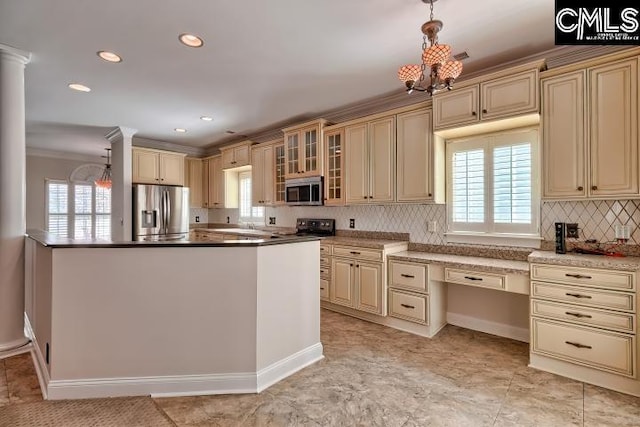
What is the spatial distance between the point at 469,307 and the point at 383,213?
1478 millimetres

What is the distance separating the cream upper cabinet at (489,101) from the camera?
269cm

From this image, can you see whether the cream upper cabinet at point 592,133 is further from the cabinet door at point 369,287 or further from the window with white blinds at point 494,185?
the cabinet door at point 369,287

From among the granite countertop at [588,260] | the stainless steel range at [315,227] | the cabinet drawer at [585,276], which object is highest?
the stainless steel range at [315,227]

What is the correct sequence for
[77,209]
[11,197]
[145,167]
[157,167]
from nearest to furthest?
1. [11,197]
2. [145,167]
3. [157,167]
4. [77,209]

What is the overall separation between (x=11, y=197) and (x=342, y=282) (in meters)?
3.29

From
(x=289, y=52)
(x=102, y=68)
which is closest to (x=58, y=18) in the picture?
(x=102, y=68)

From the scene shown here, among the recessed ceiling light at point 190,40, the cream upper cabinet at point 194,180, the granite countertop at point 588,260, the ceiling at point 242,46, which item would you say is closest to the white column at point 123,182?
the ceiling at point 242,46

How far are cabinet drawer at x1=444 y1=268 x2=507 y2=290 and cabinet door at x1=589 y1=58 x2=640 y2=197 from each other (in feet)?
3.19

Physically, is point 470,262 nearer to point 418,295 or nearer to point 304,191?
point 418,295

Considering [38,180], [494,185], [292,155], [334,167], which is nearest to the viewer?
[494,185]

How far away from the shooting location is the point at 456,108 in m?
3.09

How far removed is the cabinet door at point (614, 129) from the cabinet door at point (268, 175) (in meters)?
3.96

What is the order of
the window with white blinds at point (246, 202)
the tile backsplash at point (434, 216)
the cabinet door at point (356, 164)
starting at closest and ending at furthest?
Answer: 1. the tile backsplash at point (434, 216)
2. the cabinet door at point (356, 164)
3. the window with white blinds at point (246, 202)

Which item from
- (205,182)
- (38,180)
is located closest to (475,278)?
(205,182)
